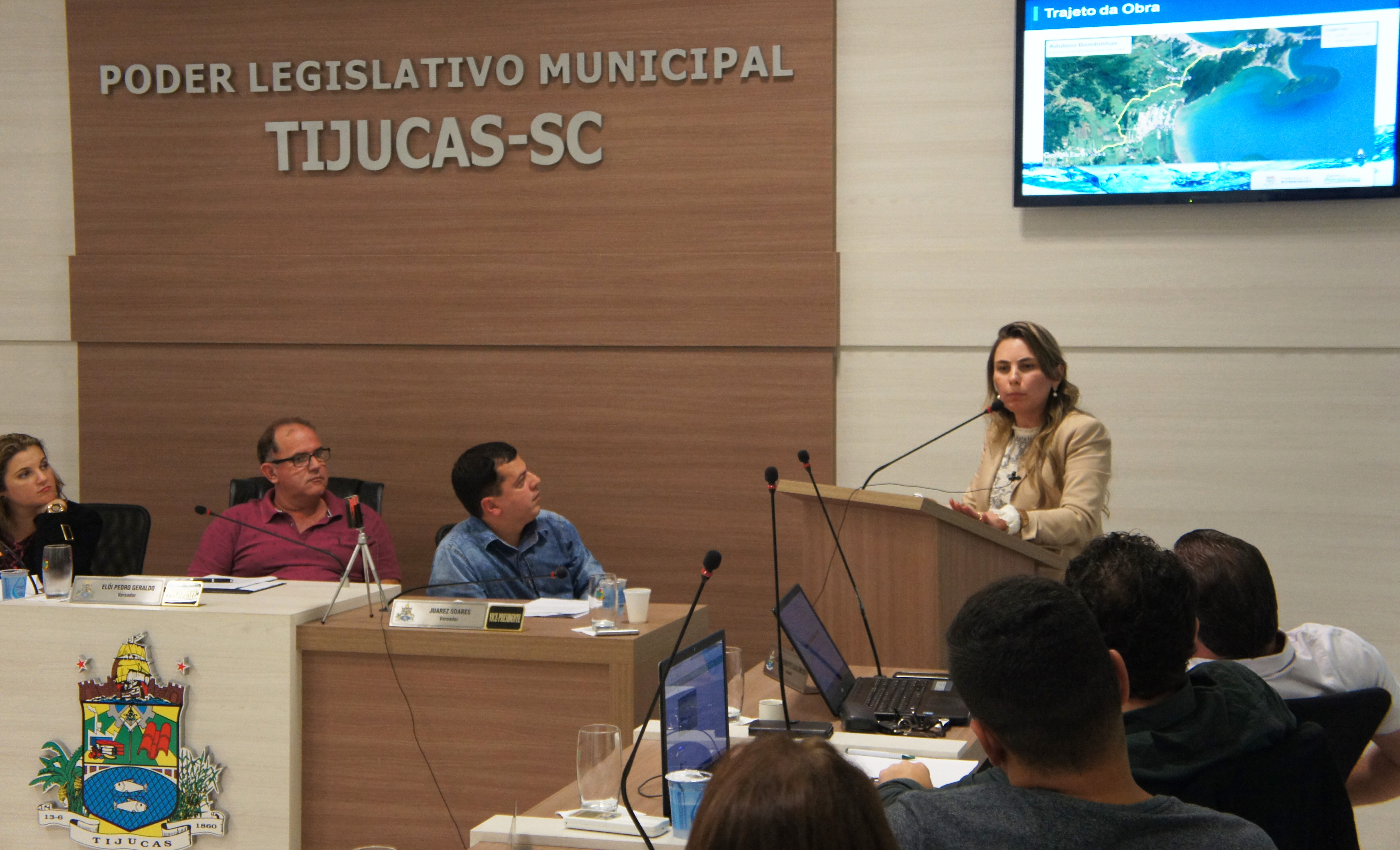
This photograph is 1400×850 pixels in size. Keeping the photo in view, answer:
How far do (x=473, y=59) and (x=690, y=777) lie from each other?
367 cm

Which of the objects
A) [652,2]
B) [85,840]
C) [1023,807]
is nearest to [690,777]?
[1023,807]

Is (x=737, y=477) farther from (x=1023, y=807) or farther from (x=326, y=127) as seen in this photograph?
(x=1023, y=807)

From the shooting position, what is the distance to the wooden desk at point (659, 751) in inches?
77.6

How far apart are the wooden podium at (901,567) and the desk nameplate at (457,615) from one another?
0.77 metres

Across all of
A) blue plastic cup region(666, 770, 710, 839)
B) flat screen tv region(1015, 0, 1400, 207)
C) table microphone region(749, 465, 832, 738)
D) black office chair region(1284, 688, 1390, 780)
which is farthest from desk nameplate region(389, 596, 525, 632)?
flat screen tv region(1015, 0, 1400, 207)

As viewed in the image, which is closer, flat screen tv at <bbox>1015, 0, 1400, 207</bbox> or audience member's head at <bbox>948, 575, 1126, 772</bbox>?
audience member's head at <bbox>948, 575, 1126, 772</bbox>

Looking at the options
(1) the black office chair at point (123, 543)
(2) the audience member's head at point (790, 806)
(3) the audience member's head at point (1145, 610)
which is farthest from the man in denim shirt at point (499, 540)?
(2) the audience member's head at point (790, 806)

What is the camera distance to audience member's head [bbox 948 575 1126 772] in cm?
131

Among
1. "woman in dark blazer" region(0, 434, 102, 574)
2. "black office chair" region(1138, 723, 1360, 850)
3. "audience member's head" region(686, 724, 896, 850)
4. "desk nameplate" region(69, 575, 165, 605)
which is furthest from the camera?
"woman in dark blazer" region(0, 434, 102, 574)

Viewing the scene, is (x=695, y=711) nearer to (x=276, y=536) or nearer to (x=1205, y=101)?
(x=276, y=536)

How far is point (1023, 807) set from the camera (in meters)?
1.28

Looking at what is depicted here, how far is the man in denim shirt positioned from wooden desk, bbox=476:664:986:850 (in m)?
0.86

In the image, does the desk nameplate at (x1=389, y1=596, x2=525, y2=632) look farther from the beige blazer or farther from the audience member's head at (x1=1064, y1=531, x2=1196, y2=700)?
the audience member's head at (x1=1064, y1=531, x2=1196, y2=700)

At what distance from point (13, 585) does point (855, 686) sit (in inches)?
96.4
